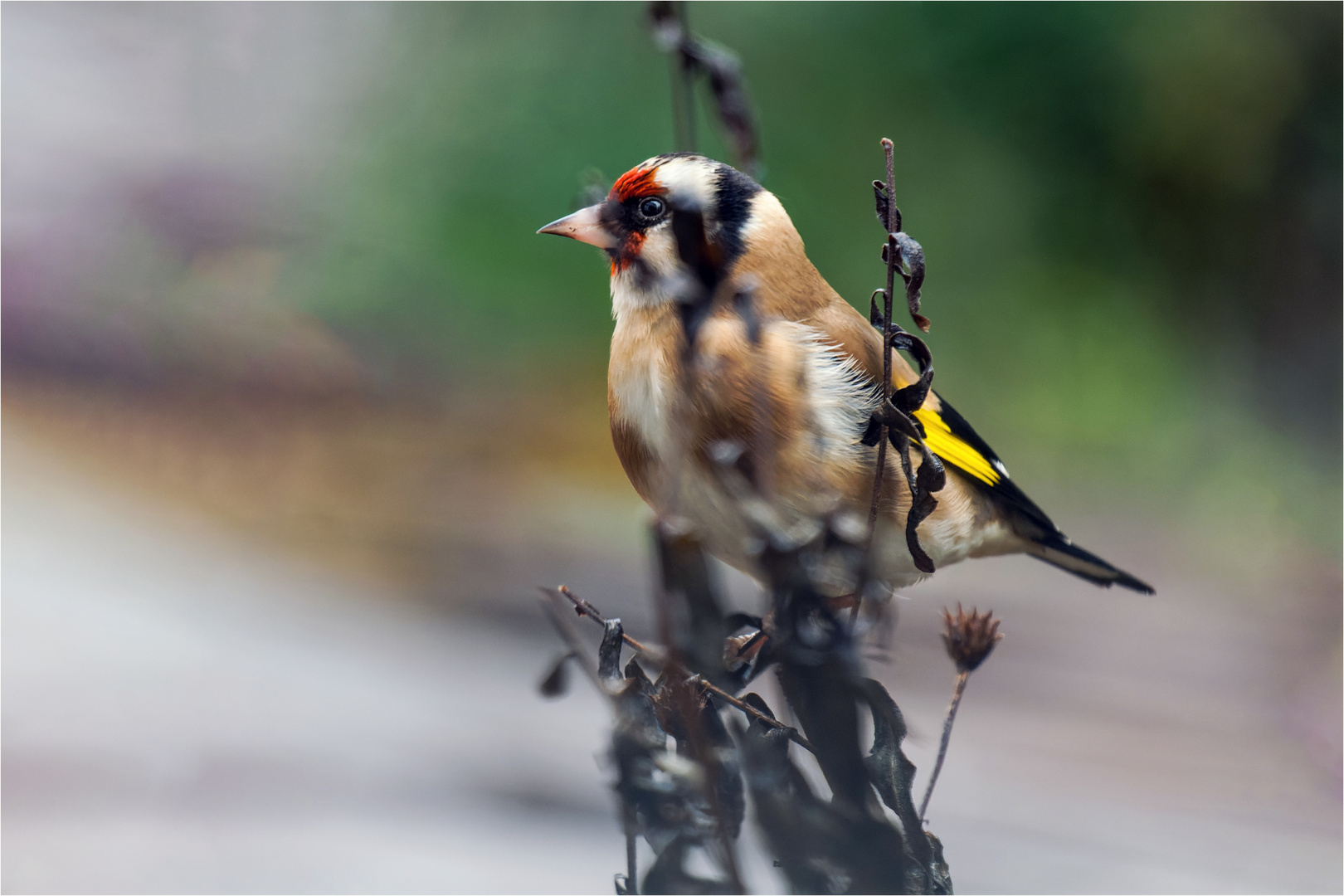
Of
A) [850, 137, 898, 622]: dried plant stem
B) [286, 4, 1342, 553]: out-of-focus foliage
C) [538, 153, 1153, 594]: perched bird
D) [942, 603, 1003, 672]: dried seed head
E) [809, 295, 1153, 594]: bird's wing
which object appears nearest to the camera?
[850, 137, 898, 622]: dried plant stem

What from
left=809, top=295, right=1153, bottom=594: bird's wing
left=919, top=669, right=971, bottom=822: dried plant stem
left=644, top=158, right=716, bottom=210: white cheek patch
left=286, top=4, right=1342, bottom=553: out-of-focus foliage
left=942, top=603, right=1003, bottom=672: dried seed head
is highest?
left=286, top=4, right=1342, bottom=553: out-of-focus foliage

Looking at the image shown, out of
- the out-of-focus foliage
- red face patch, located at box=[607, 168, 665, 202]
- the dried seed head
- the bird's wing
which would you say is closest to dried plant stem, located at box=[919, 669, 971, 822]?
the dried seed head

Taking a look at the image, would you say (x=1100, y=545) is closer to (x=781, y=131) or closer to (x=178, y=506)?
(x=781, y=131)

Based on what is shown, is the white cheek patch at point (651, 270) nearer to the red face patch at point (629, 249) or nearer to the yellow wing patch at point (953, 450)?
the red face patch at point (629, 249)

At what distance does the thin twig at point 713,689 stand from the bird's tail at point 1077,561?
43 cm

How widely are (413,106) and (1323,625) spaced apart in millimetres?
2605

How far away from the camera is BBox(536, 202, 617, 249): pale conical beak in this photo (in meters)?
0.70

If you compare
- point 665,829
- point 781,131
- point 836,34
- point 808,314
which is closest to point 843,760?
point 665,829

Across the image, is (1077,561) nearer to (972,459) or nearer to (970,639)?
(972,459)

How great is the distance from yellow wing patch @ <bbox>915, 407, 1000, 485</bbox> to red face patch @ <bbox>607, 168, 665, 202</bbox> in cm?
29

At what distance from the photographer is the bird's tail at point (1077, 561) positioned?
0.83 meters

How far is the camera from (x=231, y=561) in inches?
97.9

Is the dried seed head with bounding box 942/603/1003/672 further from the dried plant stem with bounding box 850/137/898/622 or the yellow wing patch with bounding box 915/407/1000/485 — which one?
the yellow wing patch with bounding box 915/407/1000/485

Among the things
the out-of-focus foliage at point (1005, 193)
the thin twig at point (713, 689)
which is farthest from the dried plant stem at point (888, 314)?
the out-of-focus foliage at point (1005, 193)
